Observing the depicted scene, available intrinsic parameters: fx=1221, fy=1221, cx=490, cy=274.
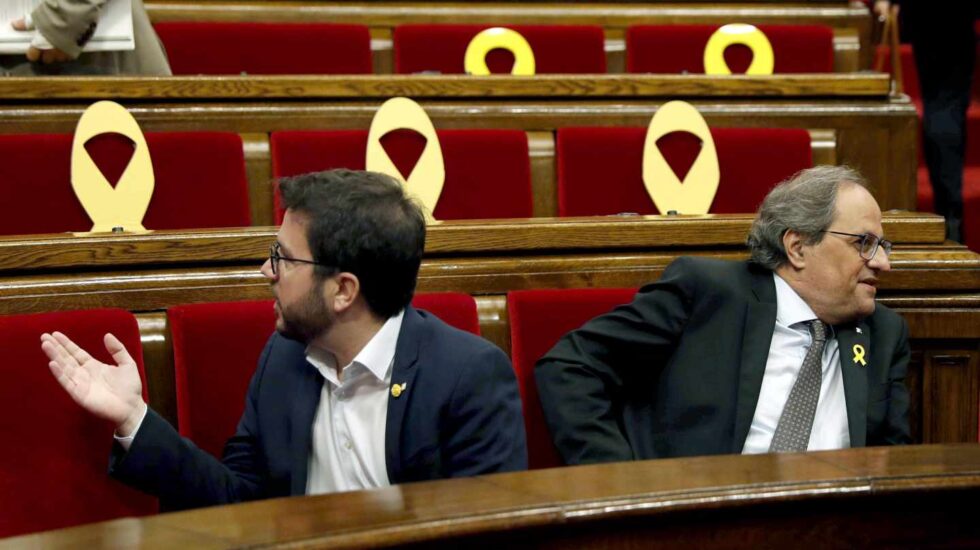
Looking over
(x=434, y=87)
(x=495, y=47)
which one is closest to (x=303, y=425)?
(x=434, y=87)

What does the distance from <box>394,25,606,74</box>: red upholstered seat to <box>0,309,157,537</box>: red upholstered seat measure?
0.82 m

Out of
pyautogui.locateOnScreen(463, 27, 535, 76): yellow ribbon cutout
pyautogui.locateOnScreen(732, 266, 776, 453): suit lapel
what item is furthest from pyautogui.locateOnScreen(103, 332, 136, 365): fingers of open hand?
pyautogui.locateOnScreen(463, 27, 535, 76): yellow ribbon cutout

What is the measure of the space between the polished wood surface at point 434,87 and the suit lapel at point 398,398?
508 millimetres

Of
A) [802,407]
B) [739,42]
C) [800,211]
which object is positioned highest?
[739,42]

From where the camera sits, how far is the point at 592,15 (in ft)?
5.07

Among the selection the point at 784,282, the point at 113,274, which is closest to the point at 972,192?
the point at 784,282

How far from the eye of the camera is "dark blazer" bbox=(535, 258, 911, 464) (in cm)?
70

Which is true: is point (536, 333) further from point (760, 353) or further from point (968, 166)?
point (968, 166)

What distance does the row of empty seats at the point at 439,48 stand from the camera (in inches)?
53.6

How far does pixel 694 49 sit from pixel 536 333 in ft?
2.74

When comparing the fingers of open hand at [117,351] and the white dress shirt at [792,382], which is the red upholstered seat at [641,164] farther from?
the fingers of open hand at [117,351]

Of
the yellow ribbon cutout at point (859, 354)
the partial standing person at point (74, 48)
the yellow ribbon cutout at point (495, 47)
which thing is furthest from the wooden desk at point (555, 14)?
the yellow ribbon cutout at point (859, 354)

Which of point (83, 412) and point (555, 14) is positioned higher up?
point (555, 14)

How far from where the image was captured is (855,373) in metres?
0.71
